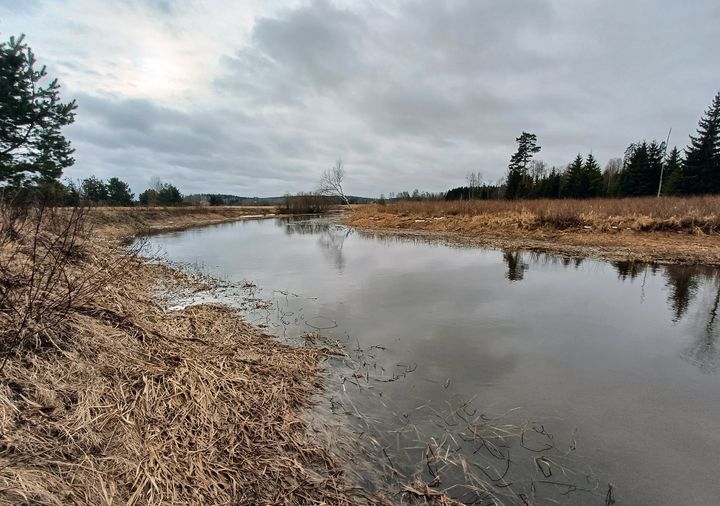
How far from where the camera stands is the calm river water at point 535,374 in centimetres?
301

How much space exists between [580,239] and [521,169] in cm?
4530

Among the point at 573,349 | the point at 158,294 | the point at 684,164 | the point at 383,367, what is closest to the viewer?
the point at 383,367

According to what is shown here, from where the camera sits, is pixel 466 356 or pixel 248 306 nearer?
pixel 466 356

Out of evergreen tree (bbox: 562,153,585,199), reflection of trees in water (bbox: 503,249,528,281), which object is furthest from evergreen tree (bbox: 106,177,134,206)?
evergreen tree (bbox: 562,153,585,199)

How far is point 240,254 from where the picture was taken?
15.8 metres

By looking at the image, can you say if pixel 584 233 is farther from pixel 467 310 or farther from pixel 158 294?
pixel 158 294

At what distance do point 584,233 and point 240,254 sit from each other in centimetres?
1825

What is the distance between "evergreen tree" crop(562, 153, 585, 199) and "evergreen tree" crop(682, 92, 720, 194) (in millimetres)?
9953

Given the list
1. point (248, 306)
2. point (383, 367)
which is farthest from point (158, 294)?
point (383, 367)

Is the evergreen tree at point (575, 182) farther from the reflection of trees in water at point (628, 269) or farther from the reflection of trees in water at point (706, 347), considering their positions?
the reflection of trees in water at point (706, 347)

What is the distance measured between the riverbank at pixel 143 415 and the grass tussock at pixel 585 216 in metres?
19.5

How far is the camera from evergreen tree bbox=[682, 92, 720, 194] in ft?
110

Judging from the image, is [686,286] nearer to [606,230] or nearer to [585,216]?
[606,230]

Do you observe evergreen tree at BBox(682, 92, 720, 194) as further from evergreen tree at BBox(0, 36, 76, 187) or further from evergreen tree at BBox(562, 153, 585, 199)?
evergreen tree at BBox(0, 36, 76, 187)
